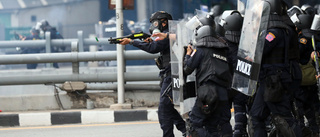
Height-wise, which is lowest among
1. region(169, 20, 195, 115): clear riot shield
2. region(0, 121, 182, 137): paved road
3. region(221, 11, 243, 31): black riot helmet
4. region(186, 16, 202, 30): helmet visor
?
region(0, 121, 182, 137): paved road

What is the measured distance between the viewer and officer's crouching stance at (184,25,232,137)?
599cm

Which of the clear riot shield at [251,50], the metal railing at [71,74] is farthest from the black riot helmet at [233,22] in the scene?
the metal railing at [71,74]

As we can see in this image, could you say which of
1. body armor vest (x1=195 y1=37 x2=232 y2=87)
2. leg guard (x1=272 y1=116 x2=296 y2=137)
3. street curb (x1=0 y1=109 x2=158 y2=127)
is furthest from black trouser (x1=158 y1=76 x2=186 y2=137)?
street curb (x1=0 y1=109 x2=158 y2=127)

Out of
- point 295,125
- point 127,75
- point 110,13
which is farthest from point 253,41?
point 110,13

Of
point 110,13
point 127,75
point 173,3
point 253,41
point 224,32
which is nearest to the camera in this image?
point 253,41

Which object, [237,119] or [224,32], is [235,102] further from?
[224,32]

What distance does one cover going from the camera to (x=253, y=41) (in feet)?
19.6

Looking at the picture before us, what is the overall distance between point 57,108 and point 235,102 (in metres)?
3.55

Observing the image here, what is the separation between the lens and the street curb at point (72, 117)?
955 cm

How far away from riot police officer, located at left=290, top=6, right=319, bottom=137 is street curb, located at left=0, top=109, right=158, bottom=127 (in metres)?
2.86

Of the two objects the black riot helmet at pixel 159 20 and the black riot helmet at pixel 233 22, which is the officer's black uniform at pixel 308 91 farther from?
the black riot helmet at pixel 159 20

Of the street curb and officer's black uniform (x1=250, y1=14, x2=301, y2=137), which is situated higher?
officer's black uniform (x1=250, y1=14, x2=301, y2=137)

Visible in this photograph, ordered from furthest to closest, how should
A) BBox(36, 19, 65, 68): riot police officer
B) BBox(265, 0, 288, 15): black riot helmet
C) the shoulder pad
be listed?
BBox(36, 19, 65, 68): riot police officer → the shoulder pad → BBox(265, 0, 288, 15): black riot helmet

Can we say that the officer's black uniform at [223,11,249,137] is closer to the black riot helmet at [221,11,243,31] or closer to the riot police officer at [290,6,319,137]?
the black riot helmet at [221,11,243,31]
